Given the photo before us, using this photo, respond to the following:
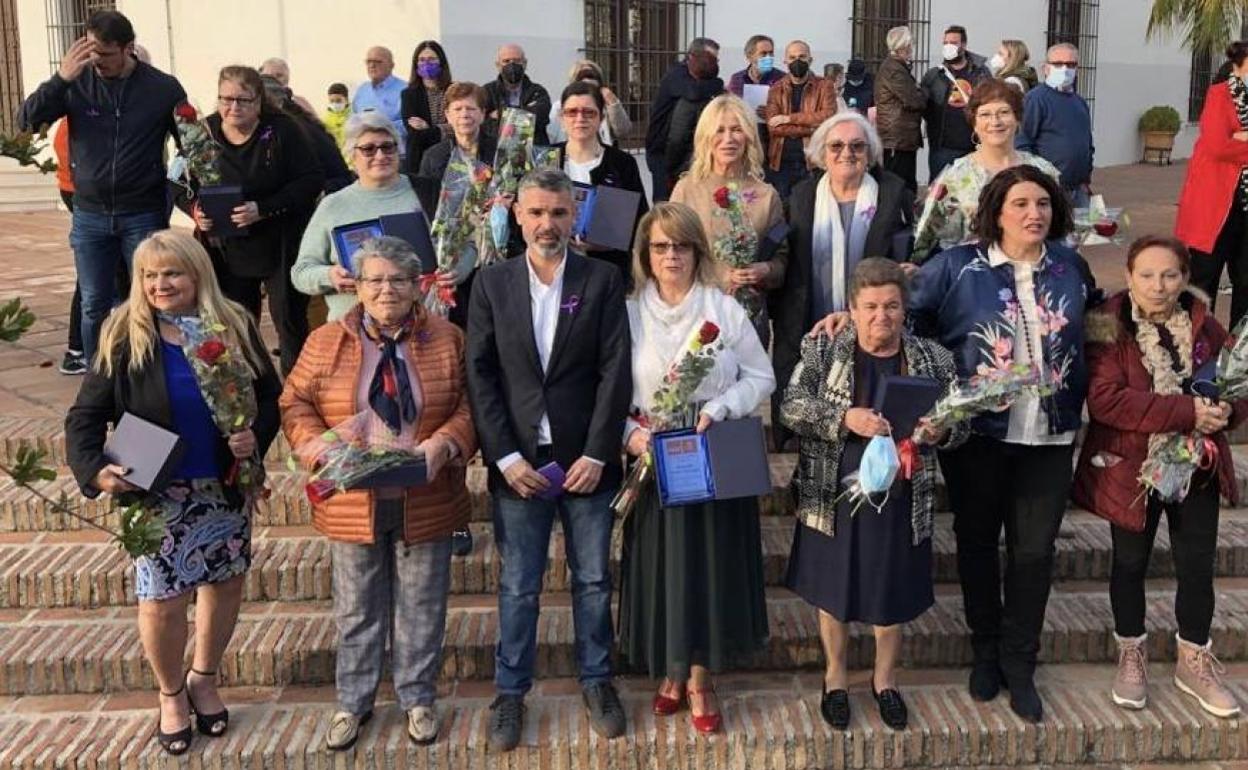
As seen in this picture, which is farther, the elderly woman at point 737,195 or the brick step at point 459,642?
the elderly woman at point 737,195

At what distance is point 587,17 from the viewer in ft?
37.2

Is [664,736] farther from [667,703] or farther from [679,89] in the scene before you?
[679,89]

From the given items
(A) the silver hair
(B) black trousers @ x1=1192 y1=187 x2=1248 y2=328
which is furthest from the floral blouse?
(A) the silver hair

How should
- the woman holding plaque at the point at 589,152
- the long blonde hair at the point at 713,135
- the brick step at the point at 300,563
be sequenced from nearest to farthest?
the long blonde hair at the point at 713,135 < the brick step at the point at 300,563 < the woman holding plaque at the point at 589,152

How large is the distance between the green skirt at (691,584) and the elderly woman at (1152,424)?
1.14 meters

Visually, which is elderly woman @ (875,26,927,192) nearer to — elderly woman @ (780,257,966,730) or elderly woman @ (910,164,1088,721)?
elderly woman @ (910,164,1088,721)

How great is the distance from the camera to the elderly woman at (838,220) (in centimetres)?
413

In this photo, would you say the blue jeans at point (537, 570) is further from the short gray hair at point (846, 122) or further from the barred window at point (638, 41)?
the barred window at point (638, 41)

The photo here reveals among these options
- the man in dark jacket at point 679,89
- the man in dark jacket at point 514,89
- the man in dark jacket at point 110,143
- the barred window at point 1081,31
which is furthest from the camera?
the barred window at point 1081,31

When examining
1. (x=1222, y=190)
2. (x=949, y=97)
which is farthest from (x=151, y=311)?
(x=949, y=97)

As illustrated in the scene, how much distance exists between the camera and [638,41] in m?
12.0

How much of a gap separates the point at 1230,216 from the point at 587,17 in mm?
7013

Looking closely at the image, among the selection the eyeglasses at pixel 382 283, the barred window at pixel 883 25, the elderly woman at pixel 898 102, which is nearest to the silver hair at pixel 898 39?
the elderly woman at pixel 898 102

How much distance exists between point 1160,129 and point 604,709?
18.1m
